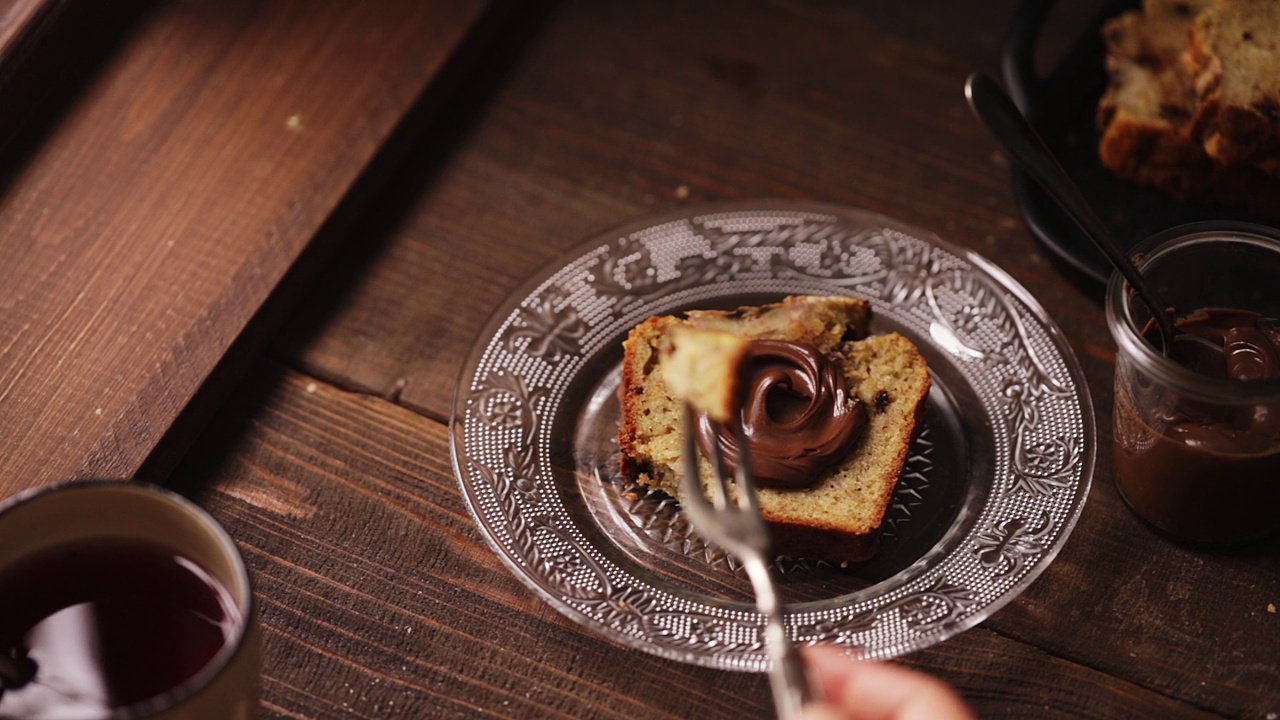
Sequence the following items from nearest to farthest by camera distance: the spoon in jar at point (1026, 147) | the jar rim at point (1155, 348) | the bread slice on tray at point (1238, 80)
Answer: the jar rim at point (1155, 348) → the spoon in jar at point (1026, 147) → the bread slice on tray at point (1238, 80)

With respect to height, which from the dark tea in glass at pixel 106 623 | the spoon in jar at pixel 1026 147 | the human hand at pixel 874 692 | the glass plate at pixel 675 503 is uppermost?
the spoon in jar at pixel 1026 147

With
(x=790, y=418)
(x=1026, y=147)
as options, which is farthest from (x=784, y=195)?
(x=790, y=418)

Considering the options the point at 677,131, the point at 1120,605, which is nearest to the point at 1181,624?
the point at 1120,605

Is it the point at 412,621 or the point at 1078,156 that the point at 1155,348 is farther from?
the point at 412,621

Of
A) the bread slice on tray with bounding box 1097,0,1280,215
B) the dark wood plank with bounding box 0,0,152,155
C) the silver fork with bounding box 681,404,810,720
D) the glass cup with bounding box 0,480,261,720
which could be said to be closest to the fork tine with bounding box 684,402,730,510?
the silver fork with bounding box 681,404,810,720

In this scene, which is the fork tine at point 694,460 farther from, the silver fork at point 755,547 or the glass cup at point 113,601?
the glass cup at point 113,601

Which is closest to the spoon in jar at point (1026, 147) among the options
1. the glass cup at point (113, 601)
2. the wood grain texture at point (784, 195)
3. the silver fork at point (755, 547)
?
the wood grain texture at point (784, 195)

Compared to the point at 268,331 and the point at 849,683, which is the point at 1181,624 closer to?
the point at 849,683
